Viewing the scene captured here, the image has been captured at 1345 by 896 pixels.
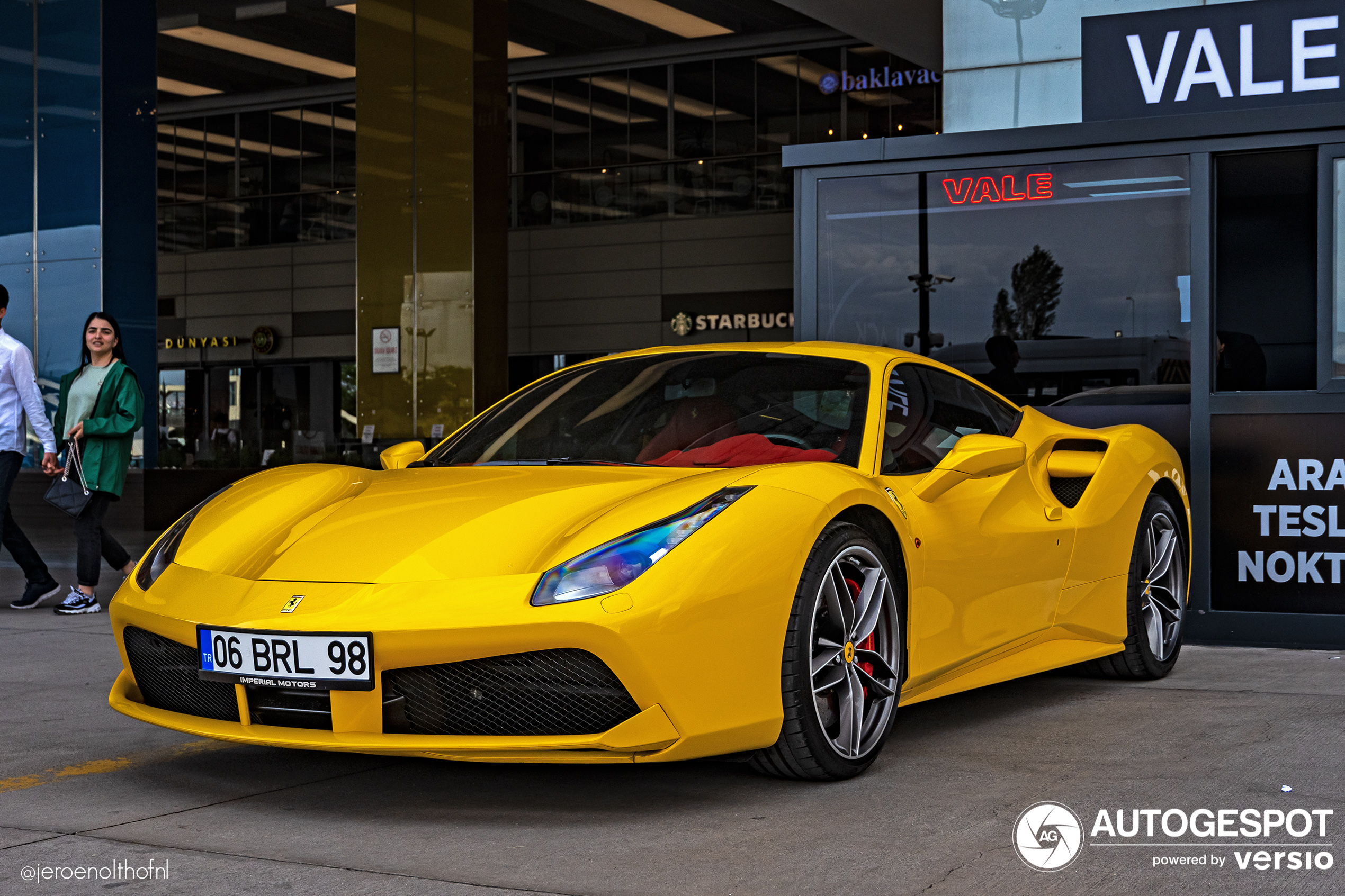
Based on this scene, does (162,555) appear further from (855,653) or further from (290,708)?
(855,653)

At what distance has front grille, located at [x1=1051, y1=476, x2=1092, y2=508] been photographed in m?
4.97

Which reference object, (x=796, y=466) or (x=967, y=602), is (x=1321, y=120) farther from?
(x=796, y=466)

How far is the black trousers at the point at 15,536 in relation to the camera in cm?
775

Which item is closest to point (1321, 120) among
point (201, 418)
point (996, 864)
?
point (996, 864)

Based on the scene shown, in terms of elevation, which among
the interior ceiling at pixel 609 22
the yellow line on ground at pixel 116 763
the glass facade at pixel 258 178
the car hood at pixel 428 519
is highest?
the interior ceiling at pixel 609 22

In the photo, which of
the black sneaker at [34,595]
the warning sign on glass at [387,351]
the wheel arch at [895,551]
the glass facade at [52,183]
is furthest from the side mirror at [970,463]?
the warning sign on glass at [387,351]

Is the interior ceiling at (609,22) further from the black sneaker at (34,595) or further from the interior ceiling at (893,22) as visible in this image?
the black sneaker at (34,595)

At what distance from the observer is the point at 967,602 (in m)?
4.25

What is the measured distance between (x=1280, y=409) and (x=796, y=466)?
3563mm

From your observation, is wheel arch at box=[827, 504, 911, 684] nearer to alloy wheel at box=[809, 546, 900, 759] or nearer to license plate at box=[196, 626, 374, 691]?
alloy wheel at box=[809, 546, 900, 759]

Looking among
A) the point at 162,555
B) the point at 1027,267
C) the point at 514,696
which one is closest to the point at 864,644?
the point at 514,696

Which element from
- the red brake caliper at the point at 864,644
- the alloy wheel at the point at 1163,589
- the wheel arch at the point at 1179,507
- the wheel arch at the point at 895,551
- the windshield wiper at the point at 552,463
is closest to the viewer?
the red brake caliper at the point at 864,644

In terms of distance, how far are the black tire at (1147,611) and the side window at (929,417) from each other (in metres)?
0.70

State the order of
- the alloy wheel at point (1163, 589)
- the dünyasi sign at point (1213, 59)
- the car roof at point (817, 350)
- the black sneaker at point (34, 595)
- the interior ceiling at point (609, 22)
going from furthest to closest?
the interior ceiling at point (609, 22)
the black sneaker at point (34, 595)
the dünyasi sign at point (1213, 59)
the alloy wheel at point (1163, 589)
the car roof at point (817, 350)
